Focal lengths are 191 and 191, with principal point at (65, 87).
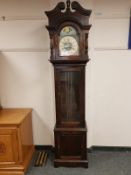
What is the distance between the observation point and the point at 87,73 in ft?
8.18

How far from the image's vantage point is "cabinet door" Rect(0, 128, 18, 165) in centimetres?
217

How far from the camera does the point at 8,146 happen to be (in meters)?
2.21

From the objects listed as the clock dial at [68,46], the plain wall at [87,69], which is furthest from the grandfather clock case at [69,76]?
the plain wall at [87,69]

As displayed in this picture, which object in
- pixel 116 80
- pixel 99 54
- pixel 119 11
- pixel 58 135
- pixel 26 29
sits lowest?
pixel 58 135

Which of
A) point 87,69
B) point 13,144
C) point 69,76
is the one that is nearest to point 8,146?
point 13,144

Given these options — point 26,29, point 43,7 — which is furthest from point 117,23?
point 26,29

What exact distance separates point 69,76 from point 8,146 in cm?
108

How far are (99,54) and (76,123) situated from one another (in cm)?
94

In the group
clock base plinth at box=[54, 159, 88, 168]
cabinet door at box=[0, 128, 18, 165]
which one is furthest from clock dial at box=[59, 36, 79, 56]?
clock base plinth at box=[54, 159, 88, 168]

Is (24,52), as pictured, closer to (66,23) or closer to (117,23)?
(66,23)

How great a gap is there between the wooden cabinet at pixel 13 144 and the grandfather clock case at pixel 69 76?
393 millimetres

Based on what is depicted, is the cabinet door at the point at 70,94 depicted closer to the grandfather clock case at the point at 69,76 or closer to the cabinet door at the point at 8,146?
the grandfather clock case at the point at 69,76

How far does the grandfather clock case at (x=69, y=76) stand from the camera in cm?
209

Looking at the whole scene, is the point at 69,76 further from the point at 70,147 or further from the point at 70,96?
the point at 70,147
